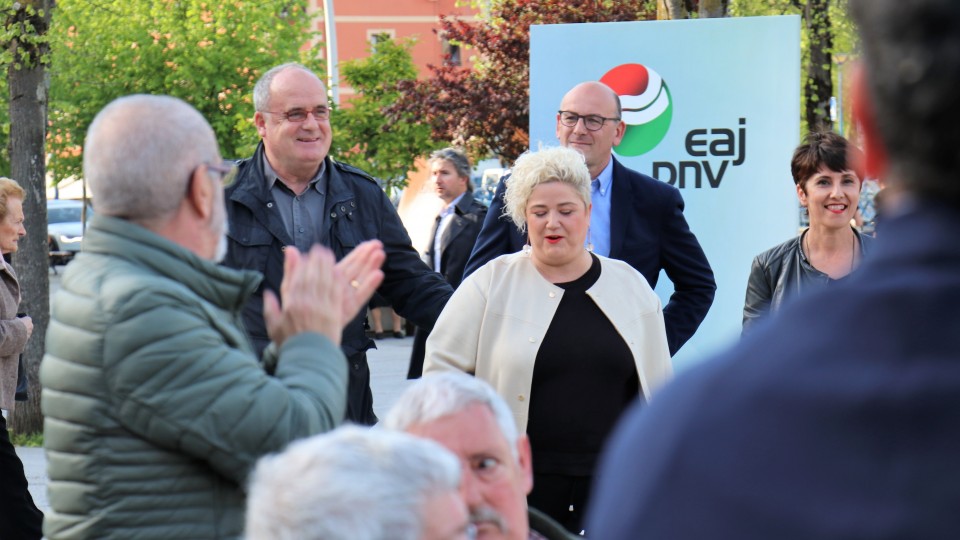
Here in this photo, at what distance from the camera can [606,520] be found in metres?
1.30

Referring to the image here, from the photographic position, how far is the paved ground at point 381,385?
9.13 m

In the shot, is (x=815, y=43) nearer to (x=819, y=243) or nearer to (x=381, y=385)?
(x=381, y=385)

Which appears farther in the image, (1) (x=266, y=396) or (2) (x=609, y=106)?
(2) (x=609, y=106)

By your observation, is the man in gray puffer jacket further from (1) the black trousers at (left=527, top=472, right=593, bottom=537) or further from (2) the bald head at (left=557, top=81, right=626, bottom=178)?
(2) the bald head at (left=557, top=81, right=626, bottom=178)

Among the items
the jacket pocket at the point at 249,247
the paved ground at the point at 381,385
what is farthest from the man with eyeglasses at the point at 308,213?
the paved ground at the point at 381,385

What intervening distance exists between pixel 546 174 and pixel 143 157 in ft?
8.31

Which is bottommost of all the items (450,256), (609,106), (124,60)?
(450,256)

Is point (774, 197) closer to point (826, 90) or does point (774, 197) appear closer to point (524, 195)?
point (524, 195)

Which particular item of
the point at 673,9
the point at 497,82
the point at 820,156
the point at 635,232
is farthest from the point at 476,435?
the point at 497,82

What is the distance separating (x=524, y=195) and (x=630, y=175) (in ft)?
3.10

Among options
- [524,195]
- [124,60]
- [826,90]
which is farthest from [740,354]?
[826,90]

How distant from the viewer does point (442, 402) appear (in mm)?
3049

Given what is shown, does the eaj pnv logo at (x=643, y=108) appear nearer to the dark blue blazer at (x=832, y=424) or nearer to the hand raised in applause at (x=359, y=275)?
the hand raised in applause at (x=359, y=275)

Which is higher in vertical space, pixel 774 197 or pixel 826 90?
pixel 826 90
